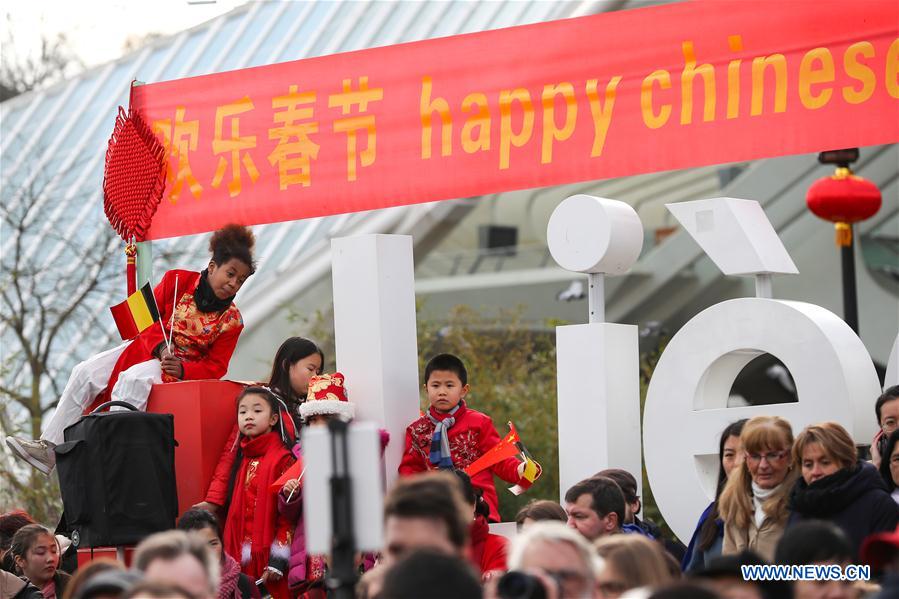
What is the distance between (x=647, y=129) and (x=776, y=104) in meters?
0.72

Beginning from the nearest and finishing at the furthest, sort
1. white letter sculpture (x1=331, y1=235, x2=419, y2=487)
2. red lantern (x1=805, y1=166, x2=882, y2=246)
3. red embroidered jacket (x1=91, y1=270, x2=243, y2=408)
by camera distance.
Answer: white letter sculpture (x1=331, y1=235, x2=419, y2=487) → red embroidered jacket (x1=91, y1=270, x2=243, y2=408) → red lantern (x1=805, y1=166, x2=882, y2=246)

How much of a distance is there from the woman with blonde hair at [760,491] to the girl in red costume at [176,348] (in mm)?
3096

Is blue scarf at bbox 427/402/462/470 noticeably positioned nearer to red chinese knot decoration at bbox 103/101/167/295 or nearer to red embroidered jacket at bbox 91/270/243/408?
red embroidered jacket at bbox 91/270/243/408

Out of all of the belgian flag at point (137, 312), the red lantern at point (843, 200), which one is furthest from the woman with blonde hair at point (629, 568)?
the red lantern at point (843, 200)

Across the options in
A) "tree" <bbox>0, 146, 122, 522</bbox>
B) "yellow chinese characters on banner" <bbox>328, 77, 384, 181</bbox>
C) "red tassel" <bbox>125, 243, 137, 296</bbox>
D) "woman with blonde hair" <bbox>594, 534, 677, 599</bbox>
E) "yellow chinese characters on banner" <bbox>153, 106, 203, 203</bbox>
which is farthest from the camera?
"tree" <bbox>0, 146, 122, 522</bbox>

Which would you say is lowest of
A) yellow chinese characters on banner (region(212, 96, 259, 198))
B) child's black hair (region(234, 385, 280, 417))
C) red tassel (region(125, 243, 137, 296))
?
child's black hair (region(234, 385, 280, 417))

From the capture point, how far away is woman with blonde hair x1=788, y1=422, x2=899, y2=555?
6109 mm

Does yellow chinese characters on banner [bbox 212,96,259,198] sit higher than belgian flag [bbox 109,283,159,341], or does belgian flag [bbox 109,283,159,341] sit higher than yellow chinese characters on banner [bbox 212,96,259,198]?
yellow chinese characters on banner [bbox 212,96,259,198]

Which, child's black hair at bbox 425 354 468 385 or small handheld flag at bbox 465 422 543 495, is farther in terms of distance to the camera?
child's black hair at bbox 425 354 468 385

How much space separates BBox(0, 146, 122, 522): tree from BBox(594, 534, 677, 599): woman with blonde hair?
1233 cm

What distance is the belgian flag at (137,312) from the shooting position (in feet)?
28.4

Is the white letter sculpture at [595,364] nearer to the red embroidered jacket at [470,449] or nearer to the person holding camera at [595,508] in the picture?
the red embroidered jacket at [470,449]

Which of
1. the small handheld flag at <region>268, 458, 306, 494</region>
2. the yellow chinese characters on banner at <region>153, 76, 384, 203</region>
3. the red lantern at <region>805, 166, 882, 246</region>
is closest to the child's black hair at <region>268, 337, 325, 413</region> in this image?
the small handheld flag at <region>268, 458, 306, 494</region>

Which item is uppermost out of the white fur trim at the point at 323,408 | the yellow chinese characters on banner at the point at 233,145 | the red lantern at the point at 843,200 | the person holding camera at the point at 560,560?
the yellow chinese characters on banner at the point at 233,145
